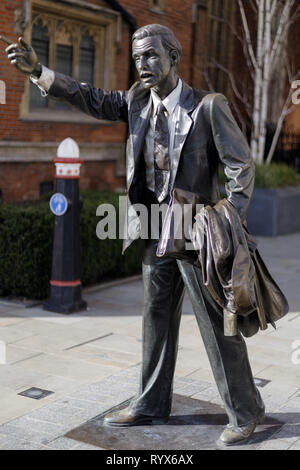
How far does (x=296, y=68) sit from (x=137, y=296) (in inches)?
626

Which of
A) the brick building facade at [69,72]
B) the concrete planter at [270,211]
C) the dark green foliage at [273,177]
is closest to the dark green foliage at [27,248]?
Result: the brick building facade at [69,72]

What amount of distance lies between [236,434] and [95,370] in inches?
66.1

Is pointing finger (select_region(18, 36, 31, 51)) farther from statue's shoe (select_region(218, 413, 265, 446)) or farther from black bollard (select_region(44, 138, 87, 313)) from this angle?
black bollard (select_region(44, 138, 87, 313))

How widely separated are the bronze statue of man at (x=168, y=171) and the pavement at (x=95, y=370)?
26cm

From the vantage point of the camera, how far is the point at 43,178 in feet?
35.4

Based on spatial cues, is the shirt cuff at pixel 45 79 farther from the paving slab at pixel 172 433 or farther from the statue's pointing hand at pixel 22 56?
the paving slab at pixel 172 433

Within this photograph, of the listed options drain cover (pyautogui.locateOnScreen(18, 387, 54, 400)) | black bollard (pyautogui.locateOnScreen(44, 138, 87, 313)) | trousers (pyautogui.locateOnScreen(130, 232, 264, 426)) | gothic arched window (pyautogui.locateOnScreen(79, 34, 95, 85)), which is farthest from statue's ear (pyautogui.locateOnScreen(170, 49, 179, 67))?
gothic arched window (pyautogui.locateOnScreen(79, 34, 95, 85))

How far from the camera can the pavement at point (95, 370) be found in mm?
4223

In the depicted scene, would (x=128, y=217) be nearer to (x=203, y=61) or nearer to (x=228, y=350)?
(x=228, y=350)

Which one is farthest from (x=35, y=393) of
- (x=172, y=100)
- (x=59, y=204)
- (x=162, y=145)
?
(x=59, y=204)

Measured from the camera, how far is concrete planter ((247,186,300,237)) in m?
13.1

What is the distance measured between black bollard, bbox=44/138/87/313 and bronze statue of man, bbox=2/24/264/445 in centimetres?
301
